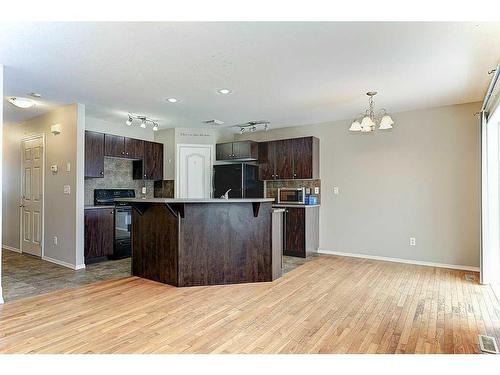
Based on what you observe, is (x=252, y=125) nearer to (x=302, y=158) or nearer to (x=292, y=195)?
(x=302, y=158)

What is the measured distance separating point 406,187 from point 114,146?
16.1 ft

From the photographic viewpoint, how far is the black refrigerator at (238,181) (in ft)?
19.4

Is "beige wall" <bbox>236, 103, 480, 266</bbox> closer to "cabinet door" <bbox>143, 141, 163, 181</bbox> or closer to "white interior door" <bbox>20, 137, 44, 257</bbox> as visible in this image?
"cabinet door" <bbox>143, 141, 163, 181</bbox>

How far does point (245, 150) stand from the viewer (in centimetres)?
602

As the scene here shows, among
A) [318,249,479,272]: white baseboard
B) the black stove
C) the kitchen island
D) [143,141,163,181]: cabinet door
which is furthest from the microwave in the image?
the black stove

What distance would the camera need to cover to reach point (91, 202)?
538cm

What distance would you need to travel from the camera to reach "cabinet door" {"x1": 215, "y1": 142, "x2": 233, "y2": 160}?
6.22 metres

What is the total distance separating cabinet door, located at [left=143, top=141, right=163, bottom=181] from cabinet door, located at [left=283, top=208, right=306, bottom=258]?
2738mm

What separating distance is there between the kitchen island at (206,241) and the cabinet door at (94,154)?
58.4 inches

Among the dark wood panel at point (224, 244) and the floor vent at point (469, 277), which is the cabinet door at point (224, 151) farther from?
the floor vent at point (469, 277)

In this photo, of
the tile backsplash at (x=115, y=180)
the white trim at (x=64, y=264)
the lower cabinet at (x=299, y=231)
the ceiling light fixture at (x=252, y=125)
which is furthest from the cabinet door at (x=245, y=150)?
the white trim at (x=64, y=264)

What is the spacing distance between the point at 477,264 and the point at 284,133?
149 inches
